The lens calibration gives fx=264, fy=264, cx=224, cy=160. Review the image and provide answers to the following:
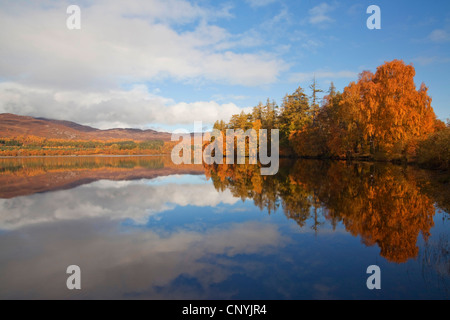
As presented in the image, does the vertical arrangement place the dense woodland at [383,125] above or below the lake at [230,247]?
above

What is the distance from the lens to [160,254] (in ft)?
20.3

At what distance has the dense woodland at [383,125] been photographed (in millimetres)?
27022

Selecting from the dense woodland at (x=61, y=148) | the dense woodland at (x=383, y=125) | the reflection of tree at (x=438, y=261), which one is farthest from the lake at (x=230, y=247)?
the dense woodland at (x=61, y=148)

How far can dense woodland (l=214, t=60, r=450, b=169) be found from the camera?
88.7ft

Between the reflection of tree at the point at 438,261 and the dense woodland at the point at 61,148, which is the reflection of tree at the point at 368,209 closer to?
the reflection of tree at the point at 438,261

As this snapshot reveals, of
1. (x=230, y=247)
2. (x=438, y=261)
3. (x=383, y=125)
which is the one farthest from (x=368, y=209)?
(x=383, y=125)

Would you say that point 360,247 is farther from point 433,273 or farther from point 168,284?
point 168,284

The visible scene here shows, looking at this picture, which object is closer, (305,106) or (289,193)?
(289,193)

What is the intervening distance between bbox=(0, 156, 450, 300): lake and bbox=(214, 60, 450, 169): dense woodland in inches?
678

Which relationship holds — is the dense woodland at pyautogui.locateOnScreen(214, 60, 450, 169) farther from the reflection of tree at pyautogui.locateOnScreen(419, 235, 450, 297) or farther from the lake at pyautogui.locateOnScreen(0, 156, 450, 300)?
the reflection of tree at pyautogui.locateOnScreen(419, 235, 450, 297)

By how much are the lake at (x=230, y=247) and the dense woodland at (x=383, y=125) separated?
1722 cm

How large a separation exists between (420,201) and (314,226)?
6072 millimetres

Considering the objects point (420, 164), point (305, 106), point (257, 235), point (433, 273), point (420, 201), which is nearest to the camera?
point (433, 273)
